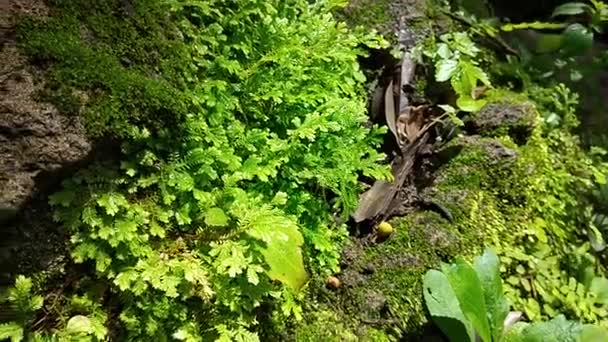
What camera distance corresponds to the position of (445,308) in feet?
6.42

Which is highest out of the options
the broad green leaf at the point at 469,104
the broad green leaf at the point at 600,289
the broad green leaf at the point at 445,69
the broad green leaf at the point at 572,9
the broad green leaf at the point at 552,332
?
the broad green leaf at the point at 572,9

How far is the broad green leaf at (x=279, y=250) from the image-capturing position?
1722 millimetres

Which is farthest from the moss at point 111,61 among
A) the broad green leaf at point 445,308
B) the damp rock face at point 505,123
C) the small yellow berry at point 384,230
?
the damp rock face at point 505,123

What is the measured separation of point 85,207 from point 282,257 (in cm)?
59

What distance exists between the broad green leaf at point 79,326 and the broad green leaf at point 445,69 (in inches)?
68.8

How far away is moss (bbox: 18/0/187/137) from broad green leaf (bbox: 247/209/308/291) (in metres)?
0.42

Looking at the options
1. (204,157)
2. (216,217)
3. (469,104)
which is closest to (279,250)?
(216,217)

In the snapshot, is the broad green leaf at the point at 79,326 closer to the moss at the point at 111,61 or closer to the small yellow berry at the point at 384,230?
the moss at the point at 111,61

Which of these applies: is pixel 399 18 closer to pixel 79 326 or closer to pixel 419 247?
pixel 419 247

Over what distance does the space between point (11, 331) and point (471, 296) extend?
4.51ft

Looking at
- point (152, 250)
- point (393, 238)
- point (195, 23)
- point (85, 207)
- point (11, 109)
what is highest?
point (195, 23)

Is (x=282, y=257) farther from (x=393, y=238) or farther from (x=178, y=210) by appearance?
(x=393, y=238)

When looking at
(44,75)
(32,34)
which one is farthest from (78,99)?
(32,34)

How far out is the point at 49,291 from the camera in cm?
162
